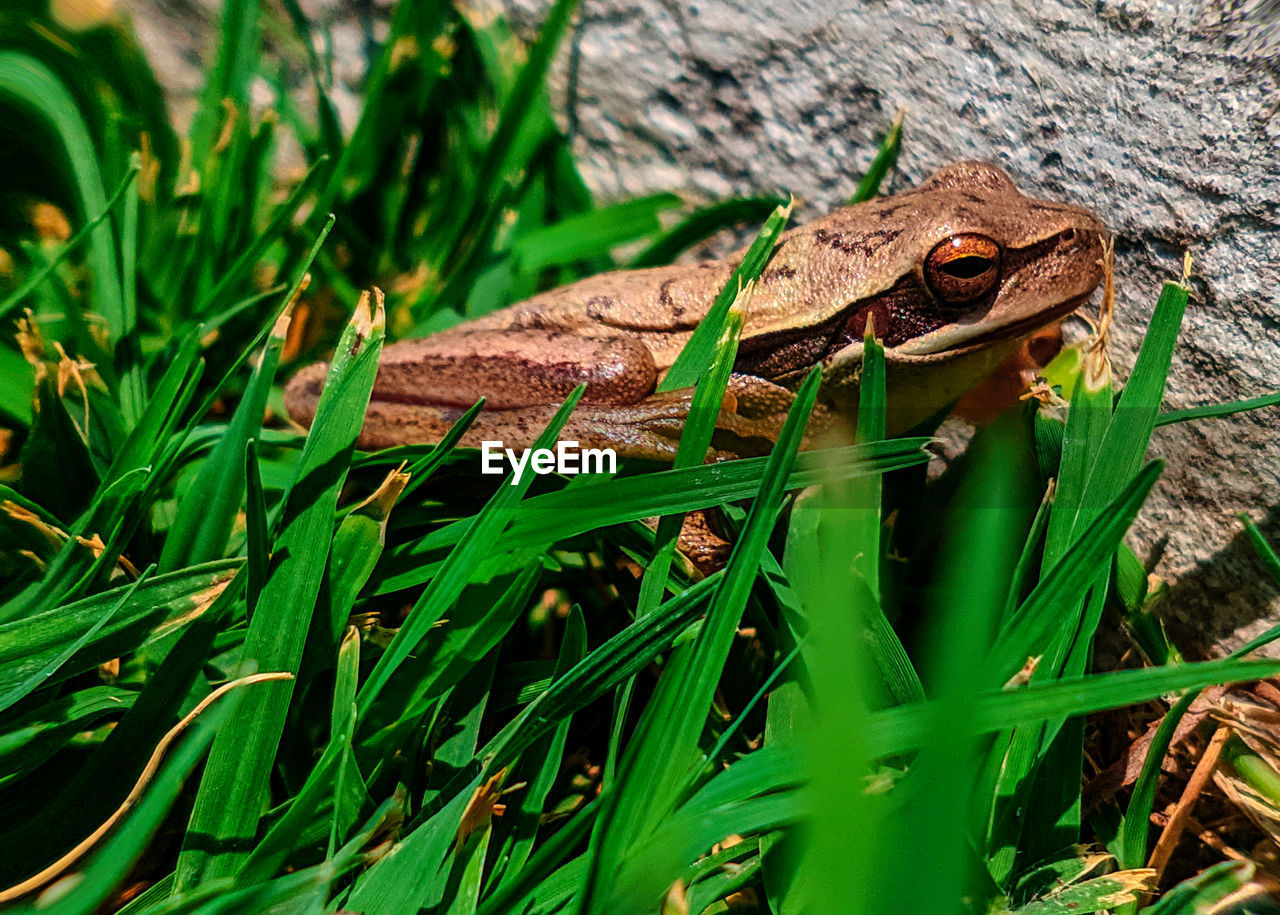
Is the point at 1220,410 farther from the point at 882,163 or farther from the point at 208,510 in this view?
the point at 208,510

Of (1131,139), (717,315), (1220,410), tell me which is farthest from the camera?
(717,315)

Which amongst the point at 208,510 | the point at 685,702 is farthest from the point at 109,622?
the point at 685,702

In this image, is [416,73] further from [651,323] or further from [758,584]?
[758,584]

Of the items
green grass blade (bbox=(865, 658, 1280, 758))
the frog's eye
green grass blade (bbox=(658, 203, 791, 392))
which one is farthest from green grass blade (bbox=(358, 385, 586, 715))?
the frog's eye

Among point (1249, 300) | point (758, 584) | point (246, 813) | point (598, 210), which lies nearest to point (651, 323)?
point (598, 210)

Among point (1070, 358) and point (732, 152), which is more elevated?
point (732, 152)

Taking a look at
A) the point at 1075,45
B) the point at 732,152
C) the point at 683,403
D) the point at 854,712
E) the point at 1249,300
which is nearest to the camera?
the point at 854,712

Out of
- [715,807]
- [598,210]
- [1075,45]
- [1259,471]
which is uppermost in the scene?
[1075,45]

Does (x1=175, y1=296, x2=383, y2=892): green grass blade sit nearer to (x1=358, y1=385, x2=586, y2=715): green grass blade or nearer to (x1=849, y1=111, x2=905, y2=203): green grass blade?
(x1=358, y1=385, x2=586, y2=715): green grass blade
